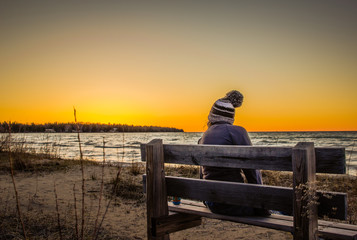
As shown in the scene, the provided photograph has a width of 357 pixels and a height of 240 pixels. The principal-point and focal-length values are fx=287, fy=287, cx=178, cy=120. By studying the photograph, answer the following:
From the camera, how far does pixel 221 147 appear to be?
225 cm

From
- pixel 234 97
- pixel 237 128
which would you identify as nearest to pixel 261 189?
pixel 237 128

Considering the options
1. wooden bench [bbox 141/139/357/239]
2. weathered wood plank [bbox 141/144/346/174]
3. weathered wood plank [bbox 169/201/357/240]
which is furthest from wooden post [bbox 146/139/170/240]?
weathered wood plank [bbox 169/201/357/240]

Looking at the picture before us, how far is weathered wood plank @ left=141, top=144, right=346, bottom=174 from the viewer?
196 centimetres

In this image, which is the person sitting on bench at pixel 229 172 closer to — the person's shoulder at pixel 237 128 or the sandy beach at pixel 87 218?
the person's shoulder at pixel 237 128

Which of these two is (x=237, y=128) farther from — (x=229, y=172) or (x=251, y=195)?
(x=251, y=195)

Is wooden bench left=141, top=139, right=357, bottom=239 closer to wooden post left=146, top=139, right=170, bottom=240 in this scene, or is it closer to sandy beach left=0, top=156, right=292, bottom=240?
wooden post left=146, top=139, right=170, bottom=240

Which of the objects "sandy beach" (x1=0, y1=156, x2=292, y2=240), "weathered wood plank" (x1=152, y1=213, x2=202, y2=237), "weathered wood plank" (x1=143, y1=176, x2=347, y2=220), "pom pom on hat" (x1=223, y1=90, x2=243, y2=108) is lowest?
"sandy beach" (x1=0, y1=156, x2=292, y2=240)

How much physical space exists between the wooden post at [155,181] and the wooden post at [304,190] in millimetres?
1113

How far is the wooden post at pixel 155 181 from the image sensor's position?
2.52 meters

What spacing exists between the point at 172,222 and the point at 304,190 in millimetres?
1329

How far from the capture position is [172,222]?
9.06 feet

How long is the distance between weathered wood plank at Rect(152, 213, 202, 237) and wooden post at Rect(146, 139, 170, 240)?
0.05m

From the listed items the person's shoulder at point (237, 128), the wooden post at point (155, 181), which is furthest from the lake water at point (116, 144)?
the person's shoulder at point (237, 128)

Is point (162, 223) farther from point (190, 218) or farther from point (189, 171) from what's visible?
point (189, 171)
